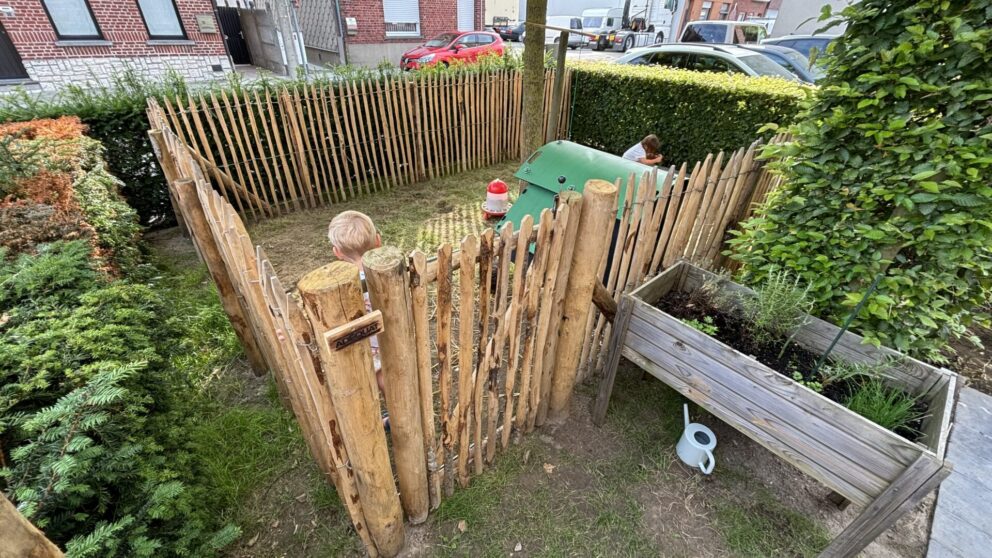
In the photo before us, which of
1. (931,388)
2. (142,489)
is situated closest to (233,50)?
(142,489)

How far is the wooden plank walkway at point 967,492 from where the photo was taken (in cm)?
214

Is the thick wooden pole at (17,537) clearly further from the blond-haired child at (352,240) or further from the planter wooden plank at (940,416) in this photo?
the planter wooden plank at (940,416)

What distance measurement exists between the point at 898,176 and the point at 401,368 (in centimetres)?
248

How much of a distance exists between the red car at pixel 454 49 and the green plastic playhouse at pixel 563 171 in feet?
37.5

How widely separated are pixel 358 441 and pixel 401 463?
0.45 metres

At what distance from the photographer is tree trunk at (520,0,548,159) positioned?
522 centimetres

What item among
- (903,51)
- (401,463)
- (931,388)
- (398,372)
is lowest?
(401,463)

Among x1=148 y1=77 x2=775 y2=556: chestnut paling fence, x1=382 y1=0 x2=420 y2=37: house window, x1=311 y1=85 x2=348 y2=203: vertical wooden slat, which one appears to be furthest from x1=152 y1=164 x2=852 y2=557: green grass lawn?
x1=382 y1=0 x2=420 y2=37: house window

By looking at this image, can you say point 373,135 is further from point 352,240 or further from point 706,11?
point 706,11

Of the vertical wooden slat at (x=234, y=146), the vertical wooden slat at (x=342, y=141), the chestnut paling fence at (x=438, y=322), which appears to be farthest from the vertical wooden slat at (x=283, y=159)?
the chestnut paling fence at (x=438, y=322)

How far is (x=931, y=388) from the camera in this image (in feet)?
6.12

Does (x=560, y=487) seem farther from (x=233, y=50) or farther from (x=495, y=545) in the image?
(x=233, y=50)

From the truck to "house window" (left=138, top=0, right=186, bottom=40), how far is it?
2239 centimetres

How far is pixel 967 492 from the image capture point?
2383mm
